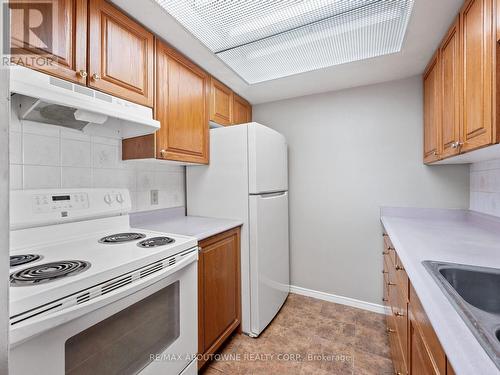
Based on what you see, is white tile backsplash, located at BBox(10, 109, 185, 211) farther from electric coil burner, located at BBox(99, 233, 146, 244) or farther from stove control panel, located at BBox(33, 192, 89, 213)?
electric coil burner, located at BBox(99, 233, 146, 244)

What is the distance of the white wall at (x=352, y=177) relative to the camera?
2.04 meters

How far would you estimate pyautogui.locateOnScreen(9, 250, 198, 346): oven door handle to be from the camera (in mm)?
611

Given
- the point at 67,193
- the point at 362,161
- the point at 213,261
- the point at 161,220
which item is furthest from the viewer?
the point at 362,161

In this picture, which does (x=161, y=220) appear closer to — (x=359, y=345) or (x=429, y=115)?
(x=359, y=345)

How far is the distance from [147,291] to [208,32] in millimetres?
1497

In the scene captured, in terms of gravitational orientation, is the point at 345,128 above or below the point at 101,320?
above

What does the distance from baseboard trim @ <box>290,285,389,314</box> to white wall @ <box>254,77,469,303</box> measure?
43 mm

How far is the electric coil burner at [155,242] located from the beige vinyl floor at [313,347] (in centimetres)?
93

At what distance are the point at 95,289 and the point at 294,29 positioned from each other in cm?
165

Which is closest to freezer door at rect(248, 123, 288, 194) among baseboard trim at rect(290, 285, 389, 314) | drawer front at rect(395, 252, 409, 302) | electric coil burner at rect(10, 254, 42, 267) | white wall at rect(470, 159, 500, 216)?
drawer front at rect(395, 252, 409, 302)

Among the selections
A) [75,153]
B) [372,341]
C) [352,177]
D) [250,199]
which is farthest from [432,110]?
[75,153]

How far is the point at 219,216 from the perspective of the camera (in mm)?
1937

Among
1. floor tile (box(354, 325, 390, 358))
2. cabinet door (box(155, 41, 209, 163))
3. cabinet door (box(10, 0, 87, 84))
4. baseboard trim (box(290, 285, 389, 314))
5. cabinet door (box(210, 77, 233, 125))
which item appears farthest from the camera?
baseboard trim (box(290, 285, 389, 314))

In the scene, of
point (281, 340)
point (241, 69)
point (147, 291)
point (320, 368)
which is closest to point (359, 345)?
point (320, 368)
